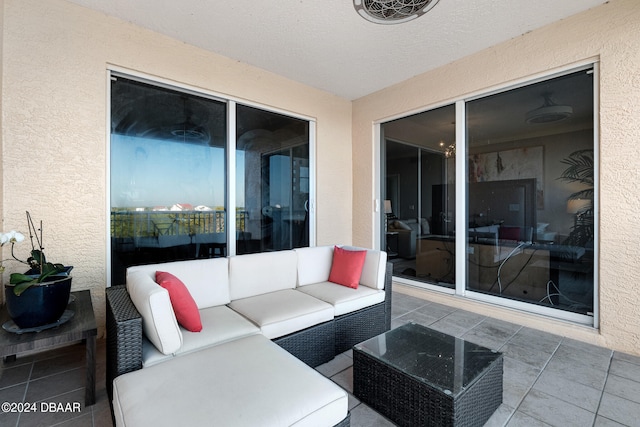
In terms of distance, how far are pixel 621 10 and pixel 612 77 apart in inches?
20.7

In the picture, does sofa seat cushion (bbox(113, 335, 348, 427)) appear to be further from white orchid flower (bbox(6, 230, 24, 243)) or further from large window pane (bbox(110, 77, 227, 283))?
large window pane (bbox(110, 77, 227, 283))

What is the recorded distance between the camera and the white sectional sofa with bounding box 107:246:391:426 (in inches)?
45.8

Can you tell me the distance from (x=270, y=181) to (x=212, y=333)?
2.39 meters

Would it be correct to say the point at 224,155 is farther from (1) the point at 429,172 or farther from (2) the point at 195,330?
(1) the point at 429,172

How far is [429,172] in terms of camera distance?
12.5 ft

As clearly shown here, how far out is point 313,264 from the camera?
9.53ft

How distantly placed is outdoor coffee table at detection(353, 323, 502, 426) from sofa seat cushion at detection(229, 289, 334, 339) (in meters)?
0.45

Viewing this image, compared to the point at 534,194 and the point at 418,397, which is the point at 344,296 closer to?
the point at 418,397

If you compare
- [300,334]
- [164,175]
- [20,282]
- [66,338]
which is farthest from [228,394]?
[164,175]

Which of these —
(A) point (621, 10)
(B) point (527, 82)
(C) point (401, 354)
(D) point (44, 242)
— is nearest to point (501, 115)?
(B) point (527, 82)

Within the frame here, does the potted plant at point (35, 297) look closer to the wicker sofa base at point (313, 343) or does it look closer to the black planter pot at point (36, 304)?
the black planter pot at point (36, 304)

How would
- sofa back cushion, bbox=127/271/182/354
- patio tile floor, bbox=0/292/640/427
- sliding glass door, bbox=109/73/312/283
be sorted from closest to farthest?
sofa back cushion, bbox=127/271/182/354 < patio tile floor, bbox=0/292/640/427 < sliding glass door, bbox=109/73/312/283

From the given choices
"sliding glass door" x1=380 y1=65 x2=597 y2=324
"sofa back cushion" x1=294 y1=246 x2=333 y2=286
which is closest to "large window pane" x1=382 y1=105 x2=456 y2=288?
"sliding glass door" x1=380 y1=65 x2=597 y2=324

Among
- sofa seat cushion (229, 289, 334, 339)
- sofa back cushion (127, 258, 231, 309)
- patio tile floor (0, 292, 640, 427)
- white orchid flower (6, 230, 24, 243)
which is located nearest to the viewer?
patio tile floor (0, 292, 640, 427)
